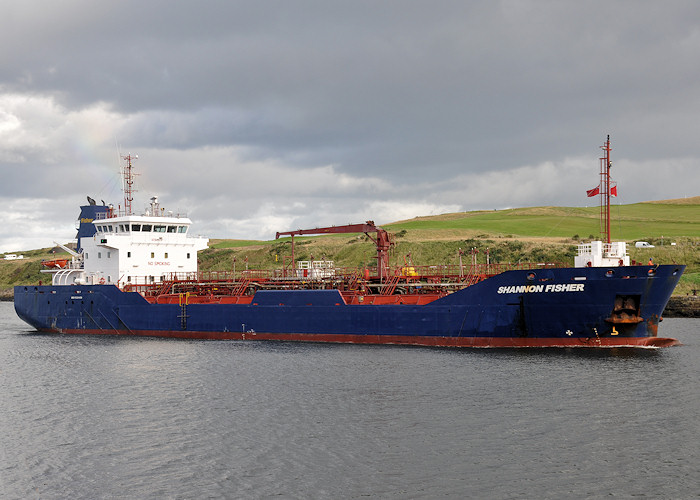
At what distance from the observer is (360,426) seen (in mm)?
19219

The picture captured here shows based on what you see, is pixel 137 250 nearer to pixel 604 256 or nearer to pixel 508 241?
pixel 604 256

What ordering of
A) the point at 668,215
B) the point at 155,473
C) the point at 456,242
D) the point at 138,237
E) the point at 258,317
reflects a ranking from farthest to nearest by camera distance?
the point at 668,215 < the point at 456,242 < the point at 138,237 < the point at 258,317 < the point at 155,473

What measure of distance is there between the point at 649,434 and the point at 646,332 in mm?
12305

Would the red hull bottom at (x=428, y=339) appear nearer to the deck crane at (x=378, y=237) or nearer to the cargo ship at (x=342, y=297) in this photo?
the cargo ship at (x=342, y=297)

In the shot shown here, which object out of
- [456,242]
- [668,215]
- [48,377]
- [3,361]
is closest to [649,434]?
[48,377]

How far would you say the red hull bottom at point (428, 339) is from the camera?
95.9 feet

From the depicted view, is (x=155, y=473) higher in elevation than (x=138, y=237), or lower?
lower

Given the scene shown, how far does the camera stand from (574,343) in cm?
2938

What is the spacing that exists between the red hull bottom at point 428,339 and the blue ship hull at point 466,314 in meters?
0.05

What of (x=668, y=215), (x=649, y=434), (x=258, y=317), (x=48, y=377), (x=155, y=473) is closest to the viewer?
(x=155, y=473)

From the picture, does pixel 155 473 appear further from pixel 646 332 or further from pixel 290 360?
pixel 646 332

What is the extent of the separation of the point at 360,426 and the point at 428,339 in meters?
13.6

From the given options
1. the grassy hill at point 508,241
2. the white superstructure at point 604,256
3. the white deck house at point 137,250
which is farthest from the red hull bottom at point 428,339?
the grassy hill at point 508,241

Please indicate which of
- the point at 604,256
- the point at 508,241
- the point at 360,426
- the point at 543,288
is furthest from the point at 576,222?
the point at 360,426
